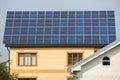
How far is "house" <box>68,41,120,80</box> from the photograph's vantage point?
74.0 ft

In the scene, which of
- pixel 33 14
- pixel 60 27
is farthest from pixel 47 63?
pixel 33 14

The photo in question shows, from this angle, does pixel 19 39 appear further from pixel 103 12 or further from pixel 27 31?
pixel 103 12

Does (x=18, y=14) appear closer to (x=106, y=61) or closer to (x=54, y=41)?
(x=54, y=41)

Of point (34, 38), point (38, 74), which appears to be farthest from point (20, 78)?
point (34, 38)

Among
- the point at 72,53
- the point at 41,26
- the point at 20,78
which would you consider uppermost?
the point at 41,26

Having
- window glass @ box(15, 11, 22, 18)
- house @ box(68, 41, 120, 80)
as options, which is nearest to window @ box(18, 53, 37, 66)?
window glass @ box(15, 11, 22, 18)

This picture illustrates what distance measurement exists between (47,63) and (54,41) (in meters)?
2.02

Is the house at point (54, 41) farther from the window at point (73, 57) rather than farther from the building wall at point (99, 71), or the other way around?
the building wall at point (99, 71)

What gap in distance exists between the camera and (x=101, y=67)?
74.7 ft

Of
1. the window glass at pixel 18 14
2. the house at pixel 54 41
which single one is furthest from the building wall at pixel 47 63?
the window glass at pixel 18 14

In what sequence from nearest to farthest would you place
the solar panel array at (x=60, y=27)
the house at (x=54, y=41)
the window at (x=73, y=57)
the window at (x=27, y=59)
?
the house at (x=54, y=41) → the window at (x=73, y=57) → the window at (x=27, y=59) → the solar panel array at (x=60, y=27)

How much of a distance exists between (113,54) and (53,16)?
14.6m

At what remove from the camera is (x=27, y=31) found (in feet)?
116

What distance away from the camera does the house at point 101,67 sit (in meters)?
22.6
